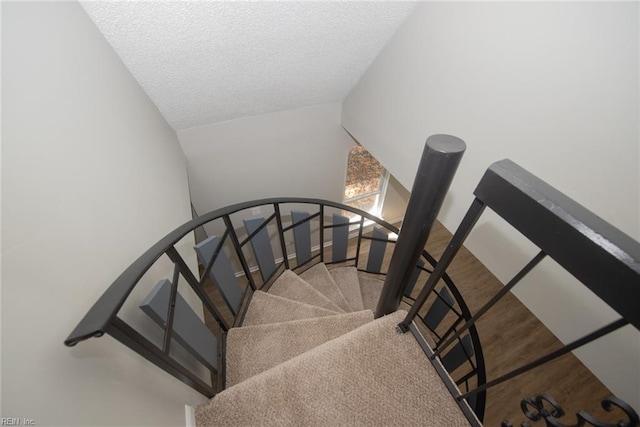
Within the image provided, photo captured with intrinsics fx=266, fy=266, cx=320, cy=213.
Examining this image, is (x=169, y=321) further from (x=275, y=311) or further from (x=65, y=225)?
(x=275, y=311)

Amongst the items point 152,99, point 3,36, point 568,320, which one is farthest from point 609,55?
point 152,99

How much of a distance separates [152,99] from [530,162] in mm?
2749

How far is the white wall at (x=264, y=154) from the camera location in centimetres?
312

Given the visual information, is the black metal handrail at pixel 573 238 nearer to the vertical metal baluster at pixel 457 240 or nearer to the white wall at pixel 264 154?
the vertical metal baluster at pixel 457 240

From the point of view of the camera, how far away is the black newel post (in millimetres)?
765

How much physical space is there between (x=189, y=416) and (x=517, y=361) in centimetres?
353

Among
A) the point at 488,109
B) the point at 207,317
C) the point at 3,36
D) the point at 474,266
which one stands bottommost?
the point at 207,317

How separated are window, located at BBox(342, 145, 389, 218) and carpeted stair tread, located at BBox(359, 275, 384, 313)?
1.73 metres

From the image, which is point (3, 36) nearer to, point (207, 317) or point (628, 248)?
point (628, 248)

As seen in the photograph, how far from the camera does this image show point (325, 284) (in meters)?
3.15

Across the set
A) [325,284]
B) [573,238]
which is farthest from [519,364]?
[573,238]

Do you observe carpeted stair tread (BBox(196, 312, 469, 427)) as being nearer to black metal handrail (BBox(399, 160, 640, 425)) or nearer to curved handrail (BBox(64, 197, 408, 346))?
black metal handrail (BBox(399, 160, 640, 425))

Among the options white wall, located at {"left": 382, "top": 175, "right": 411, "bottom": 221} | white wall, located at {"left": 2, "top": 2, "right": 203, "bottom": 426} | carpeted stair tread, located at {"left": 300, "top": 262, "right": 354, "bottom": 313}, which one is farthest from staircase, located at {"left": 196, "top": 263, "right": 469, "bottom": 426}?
white wall, located at {"left": 382, "top": 175, "right": 411, "bottom": 221}

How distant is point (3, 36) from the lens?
866mm
